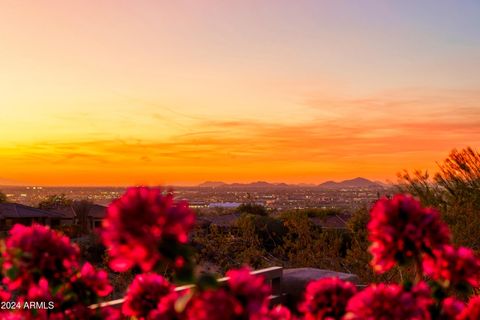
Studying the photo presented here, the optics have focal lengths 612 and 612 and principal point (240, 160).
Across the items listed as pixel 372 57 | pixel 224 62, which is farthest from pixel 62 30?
pixel 372 57

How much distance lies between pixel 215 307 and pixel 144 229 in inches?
14.1

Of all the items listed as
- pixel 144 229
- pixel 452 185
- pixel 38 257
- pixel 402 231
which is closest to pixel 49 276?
pixel 38 257

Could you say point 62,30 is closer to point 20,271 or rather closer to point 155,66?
point 155,66

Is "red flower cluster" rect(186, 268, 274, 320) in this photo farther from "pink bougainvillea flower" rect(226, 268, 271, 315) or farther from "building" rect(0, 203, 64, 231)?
"building" rect(0, 203, 64, 231)

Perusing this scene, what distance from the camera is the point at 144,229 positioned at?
209 centimetres

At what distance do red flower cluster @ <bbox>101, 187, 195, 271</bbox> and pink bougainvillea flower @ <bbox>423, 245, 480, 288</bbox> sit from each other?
121 centimetres

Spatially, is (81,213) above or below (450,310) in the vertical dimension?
below

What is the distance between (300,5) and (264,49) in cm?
227

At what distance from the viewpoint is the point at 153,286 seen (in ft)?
9.44

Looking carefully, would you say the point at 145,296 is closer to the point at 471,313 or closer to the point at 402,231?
the point at 402,231

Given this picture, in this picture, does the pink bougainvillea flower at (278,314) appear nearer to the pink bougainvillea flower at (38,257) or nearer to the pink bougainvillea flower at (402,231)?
the pink bougainvillea flower at (402,231)

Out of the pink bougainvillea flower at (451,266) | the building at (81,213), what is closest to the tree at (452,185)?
the pink bougainvillea flower at (451,266)

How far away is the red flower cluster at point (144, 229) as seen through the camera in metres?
2.08

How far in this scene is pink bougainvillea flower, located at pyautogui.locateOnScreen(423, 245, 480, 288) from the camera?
273 centimetres
